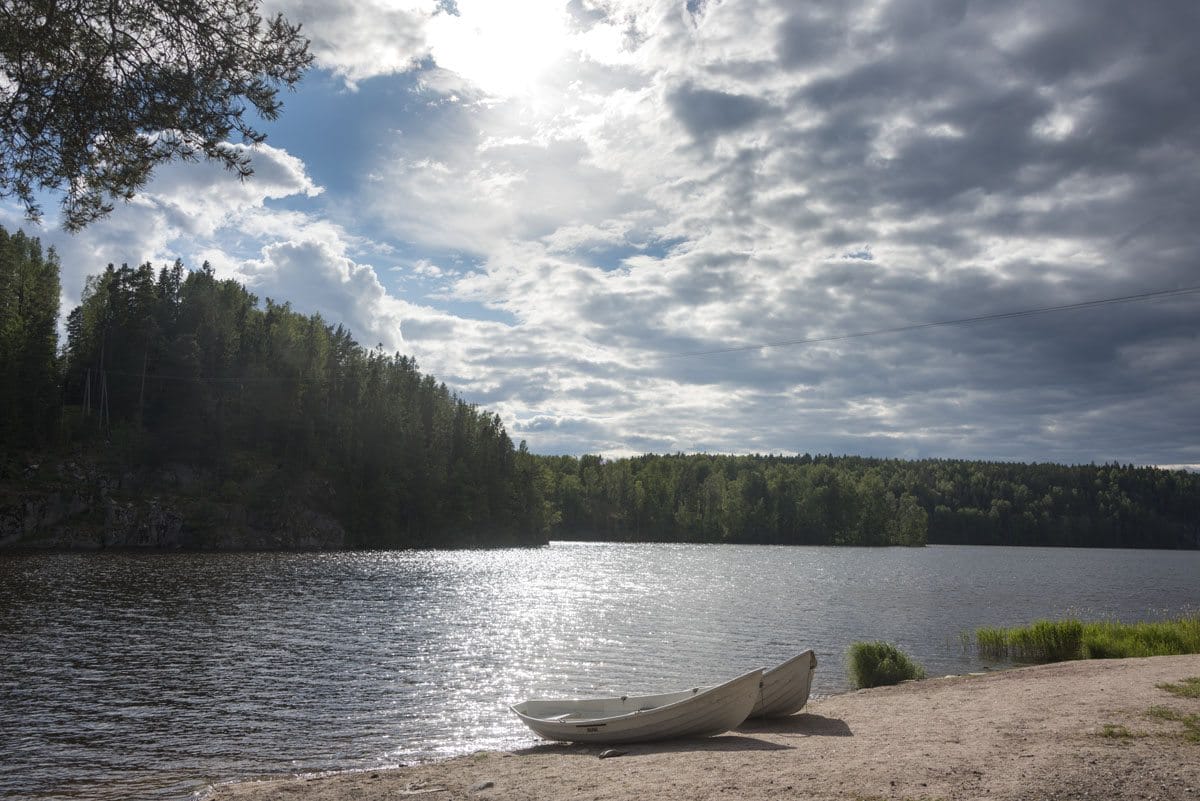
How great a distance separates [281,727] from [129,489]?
335ft

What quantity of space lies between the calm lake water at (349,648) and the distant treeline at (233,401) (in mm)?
Result: 36959

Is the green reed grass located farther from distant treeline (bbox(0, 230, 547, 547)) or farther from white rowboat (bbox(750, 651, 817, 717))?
distant treeline (bbox(0, 230, 547, 547))

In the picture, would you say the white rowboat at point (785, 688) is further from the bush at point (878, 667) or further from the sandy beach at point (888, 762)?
the bush at point (878, 667)

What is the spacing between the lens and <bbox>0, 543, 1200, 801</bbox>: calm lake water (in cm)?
2031

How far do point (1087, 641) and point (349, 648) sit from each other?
112 feet

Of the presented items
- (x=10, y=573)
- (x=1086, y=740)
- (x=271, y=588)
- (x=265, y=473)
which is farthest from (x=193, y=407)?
(x=1086, y=740)

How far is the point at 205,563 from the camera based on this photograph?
8012cm

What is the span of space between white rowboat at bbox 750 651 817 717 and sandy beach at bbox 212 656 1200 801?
1.59 feet

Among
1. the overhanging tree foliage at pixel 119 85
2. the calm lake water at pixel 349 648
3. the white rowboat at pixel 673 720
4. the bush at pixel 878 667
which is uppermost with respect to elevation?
the overhanging tree foliage at pixel 119 85

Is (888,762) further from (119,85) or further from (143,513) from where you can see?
(143,513)

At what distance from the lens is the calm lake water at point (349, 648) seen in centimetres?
2031

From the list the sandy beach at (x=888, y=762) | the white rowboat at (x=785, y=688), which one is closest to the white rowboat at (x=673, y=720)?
the sandy beach at (x=888, y=762)

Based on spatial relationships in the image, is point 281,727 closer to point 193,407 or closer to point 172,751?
point 172,751

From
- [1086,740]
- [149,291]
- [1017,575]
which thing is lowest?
[1017,575]
